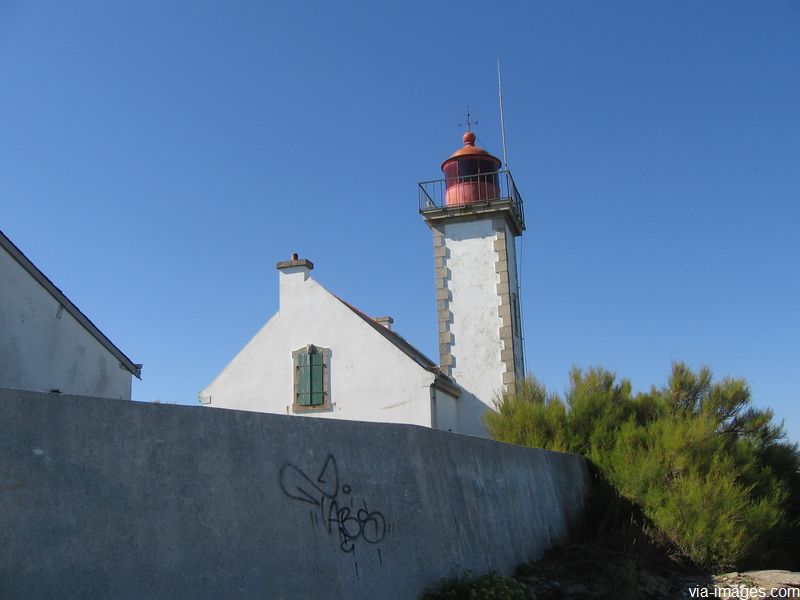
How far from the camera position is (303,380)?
17.5 m

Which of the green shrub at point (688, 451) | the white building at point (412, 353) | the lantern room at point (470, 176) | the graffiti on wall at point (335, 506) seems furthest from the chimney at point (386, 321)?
the graffiti on wall at point (335, 506)

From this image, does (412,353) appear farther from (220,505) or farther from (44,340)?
(220,505)

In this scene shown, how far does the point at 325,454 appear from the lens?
254 inches

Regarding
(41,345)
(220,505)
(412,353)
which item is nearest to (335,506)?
(220,505)

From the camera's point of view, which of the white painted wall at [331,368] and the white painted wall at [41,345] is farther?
the white painted wall at [331,368]

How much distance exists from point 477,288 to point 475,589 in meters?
12.5

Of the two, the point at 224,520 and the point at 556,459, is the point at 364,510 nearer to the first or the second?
the point at 224,520

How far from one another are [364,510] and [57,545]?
9.36 ft

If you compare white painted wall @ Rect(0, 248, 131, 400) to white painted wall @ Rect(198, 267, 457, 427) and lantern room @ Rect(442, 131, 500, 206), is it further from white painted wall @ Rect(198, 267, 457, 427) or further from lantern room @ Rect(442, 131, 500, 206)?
lantern room @ Rect(442, 131, 500, 206)

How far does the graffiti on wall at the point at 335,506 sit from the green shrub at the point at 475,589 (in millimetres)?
753

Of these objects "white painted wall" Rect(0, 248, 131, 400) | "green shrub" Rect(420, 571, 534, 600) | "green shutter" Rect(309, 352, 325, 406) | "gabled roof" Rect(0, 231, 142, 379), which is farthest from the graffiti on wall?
"green shutter" Rect(309, 352, 325, 406)

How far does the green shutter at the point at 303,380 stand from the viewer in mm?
17375

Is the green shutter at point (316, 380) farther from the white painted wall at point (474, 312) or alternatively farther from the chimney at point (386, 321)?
the chimney at point (386, 321)

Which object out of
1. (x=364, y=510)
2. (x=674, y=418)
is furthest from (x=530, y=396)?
(x=364, y=510)
